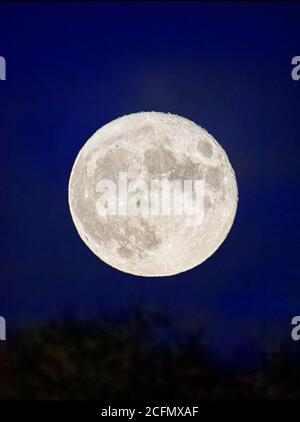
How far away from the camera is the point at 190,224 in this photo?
17.6 ft

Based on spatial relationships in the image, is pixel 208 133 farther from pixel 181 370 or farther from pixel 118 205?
pixel 181 370

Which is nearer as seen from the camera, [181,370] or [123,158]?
[123,158]

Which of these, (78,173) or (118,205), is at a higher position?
(78,173)

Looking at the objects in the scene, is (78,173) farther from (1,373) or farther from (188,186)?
(1,373)

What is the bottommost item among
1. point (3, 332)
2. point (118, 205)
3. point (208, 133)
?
point (3, 332)

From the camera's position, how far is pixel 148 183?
5152 millimetres

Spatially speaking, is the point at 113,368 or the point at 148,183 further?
the point at 113,368

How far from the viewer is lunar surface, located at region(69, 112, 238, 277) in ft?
17.2

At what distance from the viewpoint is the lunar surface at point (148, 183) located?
17.2ft

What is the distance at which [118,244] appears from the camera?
5.49m
